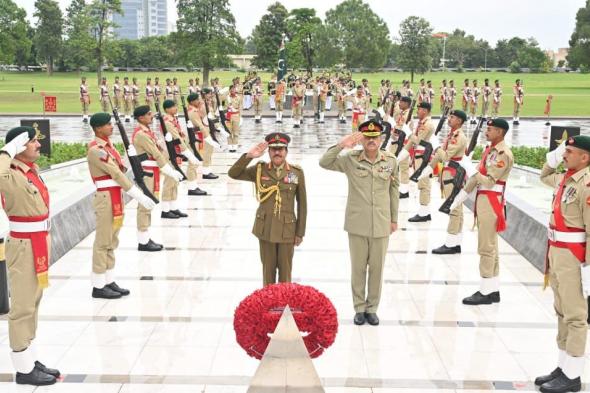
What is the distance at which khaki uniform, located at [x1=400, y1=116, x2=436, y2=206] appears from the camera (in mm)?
9977

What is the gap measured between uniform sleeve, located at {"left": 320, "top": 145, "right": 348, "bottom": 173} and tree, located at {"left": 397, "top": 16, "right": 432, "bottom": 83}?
70672 mm

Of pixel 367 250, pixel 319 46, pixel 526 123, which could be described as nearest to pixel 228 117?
pixel 367 250

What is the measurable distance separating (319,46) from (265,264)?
234ft

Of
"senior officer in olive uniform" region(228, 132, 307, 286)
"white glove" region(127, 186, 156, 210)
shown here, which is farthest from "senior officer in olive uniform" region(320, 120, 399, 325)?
"white glove" region(127, 186, 156, 210)

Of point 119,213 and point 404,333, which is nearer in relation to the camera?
point 404,333

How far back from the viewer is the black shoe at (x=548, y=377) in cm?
496

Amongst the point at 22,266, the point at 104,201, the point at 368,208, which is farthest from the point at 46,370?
the point at 368,208

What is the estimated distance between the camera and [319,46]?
7481 centimetres

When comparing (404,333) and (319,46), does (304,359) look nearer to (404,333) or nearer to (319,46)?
(404,333)

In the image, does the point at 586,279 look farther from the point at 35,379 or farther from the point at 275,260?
the point at 35,379

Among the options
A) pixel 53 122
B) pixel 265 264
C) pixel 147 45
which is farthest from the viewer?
pixel 147 45

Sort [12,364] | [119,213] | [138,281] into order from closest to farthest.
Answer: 1. [12,364]
2. [119,213]
3. [138,281]

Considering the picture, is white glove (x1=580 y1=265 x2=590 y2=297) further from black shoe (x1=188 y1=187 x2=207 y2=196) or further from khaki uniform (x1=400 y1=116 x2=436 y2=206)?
black shoe (x1=188 y1=187 x2=207 y2=196)

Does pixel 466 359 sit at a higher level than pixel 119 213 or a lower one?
lower
